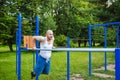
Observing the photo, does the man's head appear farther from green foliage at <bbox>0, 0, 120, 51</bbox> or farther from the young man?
green foliage at <bbox>0, 0, 120, 51</bbox>

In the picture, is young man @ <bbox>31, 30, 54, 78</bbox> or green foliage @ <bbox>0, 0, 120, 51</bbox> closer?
young man @ <bbox>31, 30, 54, 78</bbox>

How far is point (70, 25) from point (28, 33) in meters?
11.3

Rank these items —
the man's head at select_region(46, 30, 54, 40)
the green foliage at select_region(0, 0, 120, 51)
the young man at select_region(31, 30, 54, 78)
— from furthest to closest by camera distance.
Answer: the green foliage at select_region(0, 0, 120, 51), the young man at select_region(31, 30, 54, 78), the man's head at select_region(46, 30, 54, 40)

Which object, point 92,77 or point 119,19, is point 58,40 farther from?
point 92,77

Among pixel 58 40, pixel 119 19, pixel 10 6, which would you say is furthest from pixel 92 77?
pixel 119 19

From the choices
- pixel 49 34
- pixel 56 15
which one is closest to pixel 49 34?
pixel 49 34

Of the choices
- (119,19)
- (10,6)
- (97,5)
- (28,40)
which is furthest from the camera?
(97,5)

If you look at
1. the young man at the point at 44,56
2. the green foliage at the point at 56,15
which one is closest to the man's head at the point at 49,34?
the young man at the point at 44,56

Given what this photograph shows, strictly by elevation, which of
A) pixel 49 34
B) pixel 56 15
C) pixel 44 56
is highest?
pixel 56 15

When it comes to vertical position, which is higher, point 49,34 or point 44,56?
point 49,34

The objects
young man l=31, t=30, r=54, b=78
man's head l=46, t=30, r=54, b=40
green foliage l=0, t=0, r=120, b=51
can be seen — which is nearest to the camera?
man's head l=46, t=30, r=54, b=40

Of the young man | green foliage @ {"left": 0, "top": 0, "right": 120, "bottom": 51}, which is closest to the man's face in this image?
the young man

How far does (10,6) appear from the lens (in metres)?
19.6

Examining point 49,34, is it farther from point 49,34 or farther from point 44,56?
point 44,56
